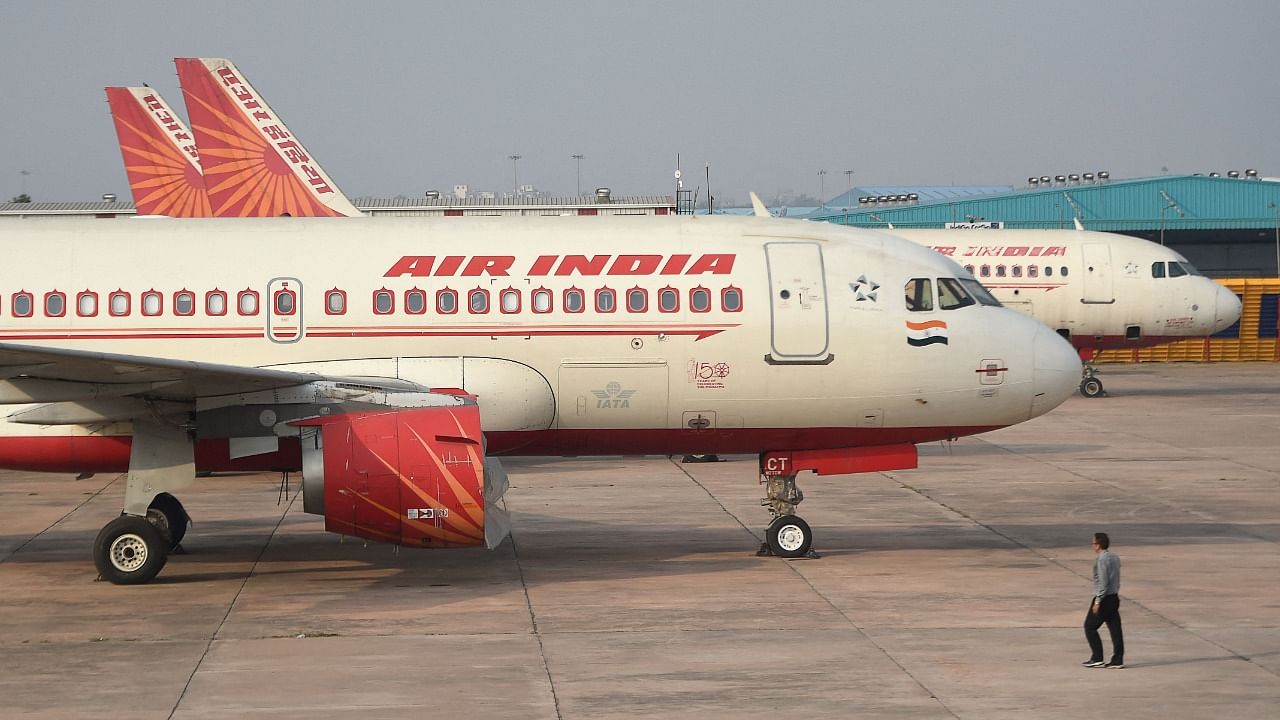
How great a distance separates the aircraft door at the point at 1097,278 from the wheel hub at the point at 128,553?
108 feet

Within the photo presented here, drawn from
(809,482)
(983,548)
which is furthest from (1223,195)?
(983,548)

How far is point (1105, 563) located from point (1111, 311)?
3208 cm

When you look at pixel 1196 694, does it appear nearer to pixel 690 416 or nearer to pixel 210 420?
pixel 690 416

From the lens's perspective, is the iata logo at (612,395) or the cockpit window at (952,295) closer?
the iata logo at (612,395)

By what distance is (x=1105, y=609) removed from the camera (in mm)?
13539

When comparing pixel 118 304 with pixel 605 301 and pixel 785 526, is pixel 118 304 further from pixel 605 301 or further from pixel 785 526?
pixel 785 526

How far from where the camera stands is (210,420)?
17344 millimetres

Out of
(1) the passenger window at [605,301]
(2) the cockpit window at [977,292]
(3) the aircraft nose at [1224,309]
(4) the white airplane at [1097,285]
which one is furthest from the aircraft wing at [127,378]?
(3) the aircraft nose at [1224,309]

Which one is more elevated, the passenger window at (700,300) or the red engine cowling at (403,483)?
the passenger window at (700,300)

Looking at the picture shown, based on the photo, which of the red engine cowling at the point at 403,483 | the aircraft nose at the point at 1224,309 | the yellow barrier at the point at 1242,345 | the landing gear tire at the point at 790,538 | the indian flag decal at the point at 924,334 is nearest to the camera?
the red engine cowling at the point at 403,483

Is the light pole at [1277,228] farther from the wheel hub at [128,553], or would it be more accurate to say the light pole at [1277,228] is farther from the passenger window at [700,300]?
the wheel hub at [128,553]

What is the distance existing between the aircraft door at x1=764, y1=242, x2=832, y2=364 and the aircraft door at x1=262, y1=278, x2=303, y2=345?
19.5ft

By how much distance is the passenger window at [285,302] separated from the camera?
18.5m

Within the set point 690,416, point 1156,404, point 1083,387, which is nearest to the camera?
point 690,416
